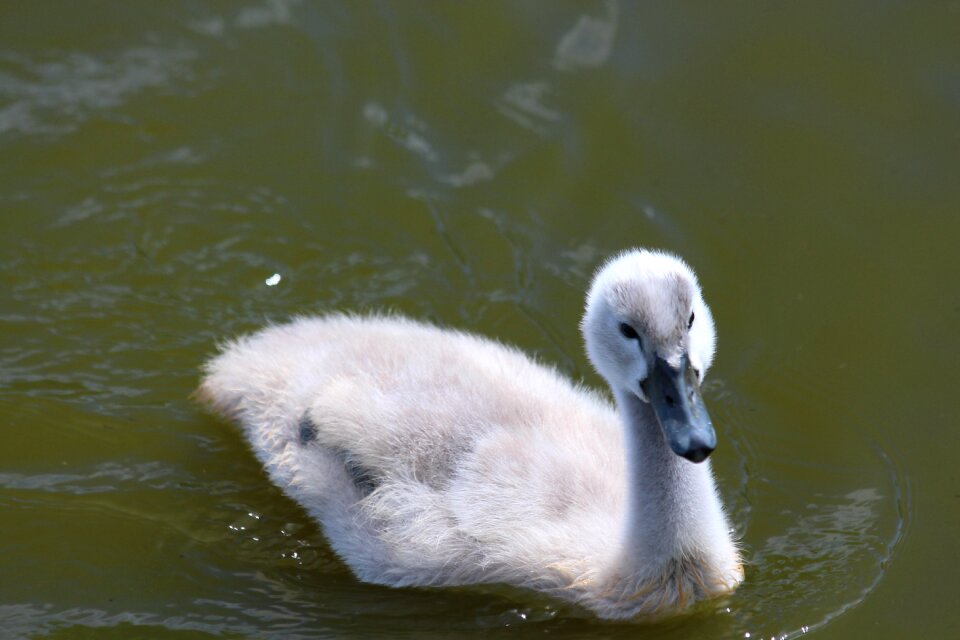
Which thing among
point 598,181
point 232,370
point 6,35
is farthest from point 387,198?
point 6,35

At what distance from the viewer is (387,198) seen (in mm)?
6957

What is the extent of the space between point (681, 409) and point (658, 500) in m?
0.42

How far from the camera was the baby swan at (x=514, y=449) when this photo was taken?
451cm

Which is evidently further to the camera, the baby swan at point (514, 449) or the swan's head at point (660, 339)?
the baby swan at point (514, 449)

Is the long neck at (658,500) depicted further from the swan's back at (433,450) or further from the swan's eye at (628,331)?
the swan's eye at (628,331)

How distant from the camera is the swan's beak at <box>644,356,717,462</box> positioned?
423 centimetres

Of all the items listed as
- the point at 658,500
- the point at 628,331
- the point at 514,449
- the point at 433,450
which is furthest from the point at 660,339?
the point at 433,450

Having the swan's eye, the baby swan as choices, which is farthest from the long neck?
the swan's eye

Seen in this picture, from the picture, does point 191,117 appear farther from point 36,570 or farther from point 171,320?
point 36,570

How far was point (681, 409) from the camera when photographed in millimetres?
4312

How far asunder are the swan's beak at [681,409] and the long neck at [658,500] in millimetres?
172

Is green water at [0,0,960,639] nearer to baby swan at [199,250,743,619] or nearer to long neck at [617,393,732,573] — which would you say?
baby swan at [199,250,743,619]

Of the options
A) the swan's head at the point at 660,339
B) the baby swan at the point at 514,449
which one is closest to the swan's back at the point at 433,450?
the baby swan at the point at 514,449

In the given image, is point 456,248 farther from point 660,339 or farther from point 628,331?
point 660,339
